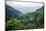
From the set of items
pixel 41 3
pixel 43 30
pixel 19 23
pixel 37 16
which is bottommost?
pixel 43 30

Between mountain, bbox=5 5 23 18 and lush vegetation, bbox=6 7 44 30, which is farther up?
mountain, bbox=5 5 23 18

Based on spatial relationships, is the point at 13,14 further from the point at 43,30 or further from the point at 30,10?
the point at 43,30

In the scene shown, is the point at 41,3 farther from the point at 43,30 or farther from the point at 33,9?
the point at 43,30

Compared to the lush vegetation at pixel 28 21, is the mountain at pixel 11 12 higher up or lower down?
higher up

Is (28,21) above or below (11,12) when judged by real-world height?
below

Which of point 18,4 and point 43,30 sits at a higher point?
point 18,4
